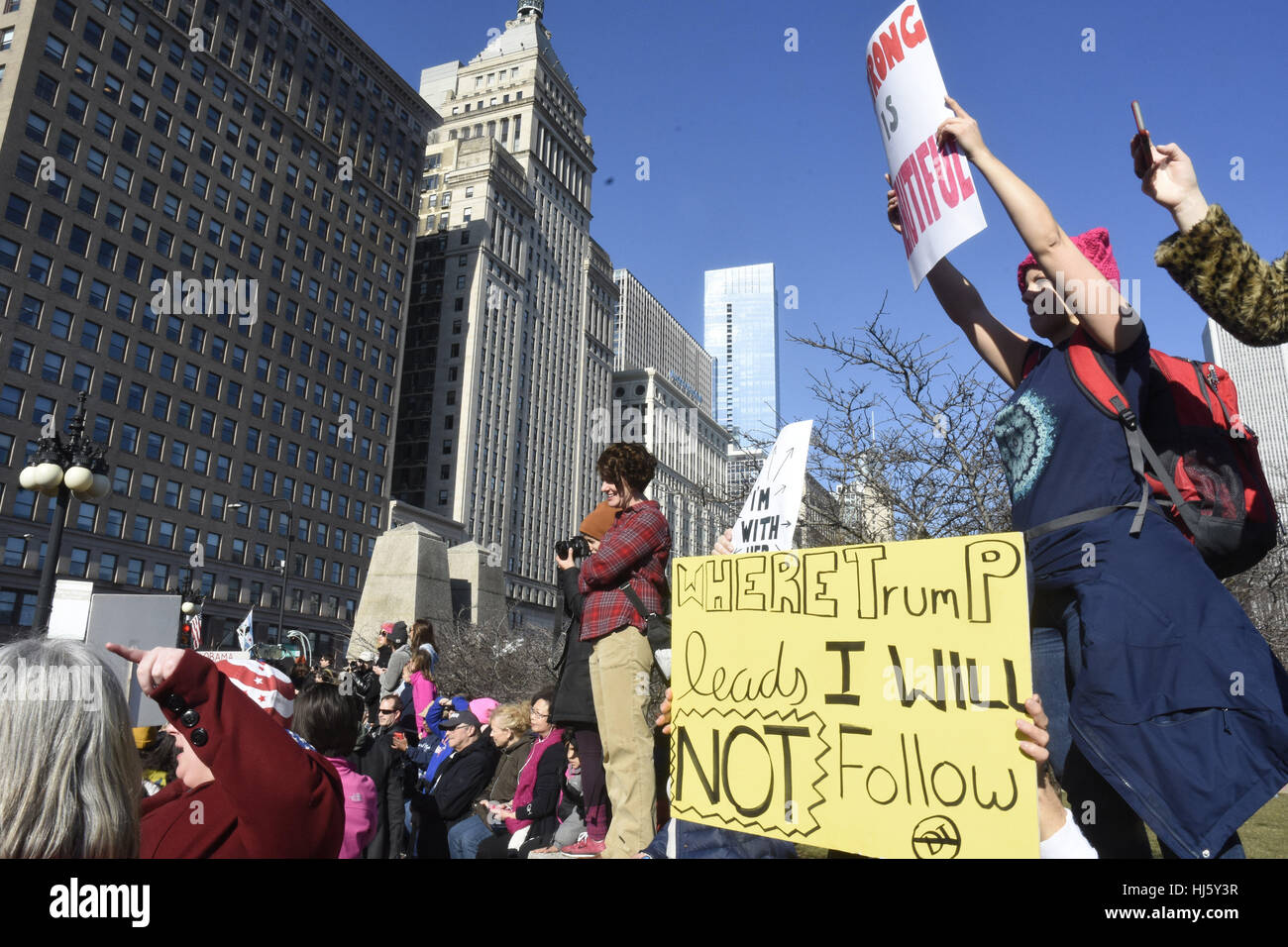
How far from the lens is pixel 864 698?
8.23 ft

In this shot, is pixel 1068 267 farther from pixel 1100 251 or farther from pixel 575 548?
pixel 575 548

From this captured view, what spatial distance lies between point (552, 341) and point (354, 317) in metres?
33.0

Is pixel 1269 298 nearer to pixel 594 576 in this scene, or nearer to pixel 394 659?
pixel 594 576

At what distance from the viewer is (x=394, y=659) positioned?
30.7 feet

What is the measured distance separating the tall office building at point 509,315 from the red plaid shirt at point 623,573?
3095 inches

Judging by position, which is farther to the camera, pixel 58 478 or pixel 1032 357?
pixel 58 478

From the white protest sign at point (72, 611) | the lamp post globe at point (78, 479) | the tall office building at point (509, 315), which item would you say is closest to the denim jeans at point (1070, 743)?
the white protest sign at point (72, 611)

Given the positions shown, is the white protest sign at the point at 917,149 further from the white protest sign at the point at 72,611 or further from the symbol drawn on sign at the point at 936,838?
the white protest sign at the point at 72,611

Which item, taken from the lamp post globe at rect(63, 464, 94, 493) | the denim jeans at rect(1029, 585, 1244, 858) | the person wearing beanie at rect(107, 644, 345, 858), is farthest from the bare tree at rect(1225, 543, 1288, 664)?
the lamp post globe at rect(63, 464, 94, 493)

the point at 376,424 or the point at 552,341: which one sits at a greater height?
the point at 552,341

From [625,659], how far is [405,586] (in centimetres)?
1513

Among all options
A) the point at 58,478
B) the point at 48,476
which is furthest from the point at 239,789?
the point at 58,478

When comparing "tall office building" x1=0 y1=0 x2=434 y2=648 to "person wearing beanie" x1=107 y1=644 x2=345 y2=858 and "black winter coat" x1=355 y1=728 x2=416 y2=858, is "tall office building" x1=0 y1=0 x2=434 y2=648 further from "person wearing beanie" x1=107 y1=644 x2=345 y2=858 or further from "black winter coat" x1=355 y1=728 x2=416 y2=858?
"person wearing beanie" x1=107 y1=644 x2=345 y2=858
